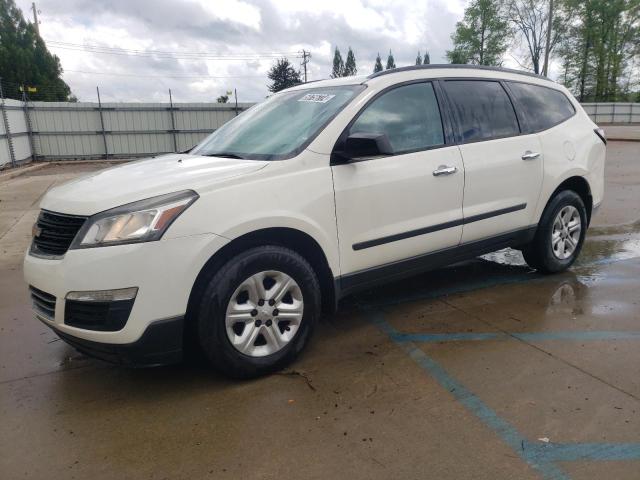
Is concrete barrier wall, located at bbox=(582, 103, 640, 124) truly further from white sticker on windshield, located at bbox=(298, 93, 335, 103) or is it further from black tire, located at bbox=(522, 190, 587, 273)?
white sticker on windshield, located at bbox=(298, 93, 335, 103)

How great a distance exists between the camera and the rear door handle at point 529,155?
4.28 meters

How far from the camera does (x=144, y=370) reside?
3307mm

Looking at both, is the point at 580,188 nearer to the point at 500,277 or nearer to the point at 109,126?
the point at 500,277

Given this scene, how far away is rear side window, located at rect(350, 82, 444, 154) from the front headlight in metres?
1.37

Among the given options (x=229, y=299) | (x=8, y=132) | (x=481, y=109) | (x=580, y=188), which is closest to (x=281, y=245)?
(x=229, y=299)

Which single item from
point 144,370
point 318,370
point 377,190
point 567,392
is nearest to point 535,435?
point 567,392

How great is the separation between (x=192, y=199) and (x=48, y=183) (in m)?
12.7

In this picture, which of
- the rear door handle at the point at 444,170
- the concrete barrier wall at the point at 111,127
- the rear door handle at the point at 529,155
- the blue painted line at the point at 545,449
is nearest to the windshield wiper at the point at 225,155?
the rear door handle at the point at 444,170

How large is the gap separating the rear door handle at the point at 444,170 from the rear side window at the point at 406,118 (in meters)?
0.18

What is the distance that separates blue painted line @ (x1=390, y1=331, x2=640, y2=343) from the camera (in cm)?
352

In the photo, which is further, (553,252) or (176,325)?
(553,252)

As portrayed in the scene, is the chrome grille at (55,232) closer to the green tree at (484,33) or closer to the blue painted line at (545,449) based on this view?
the blue painted line at (545,449)

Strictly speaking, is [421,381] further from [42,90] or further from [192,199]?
[42,90]

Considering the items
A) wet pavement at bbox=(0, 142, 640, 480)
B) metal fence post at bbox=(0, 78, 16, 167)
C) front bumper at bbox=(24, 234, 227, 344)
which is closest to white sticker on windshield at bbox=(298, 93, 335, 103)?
front bumper at bbox=(24, 234, 227, 344)
